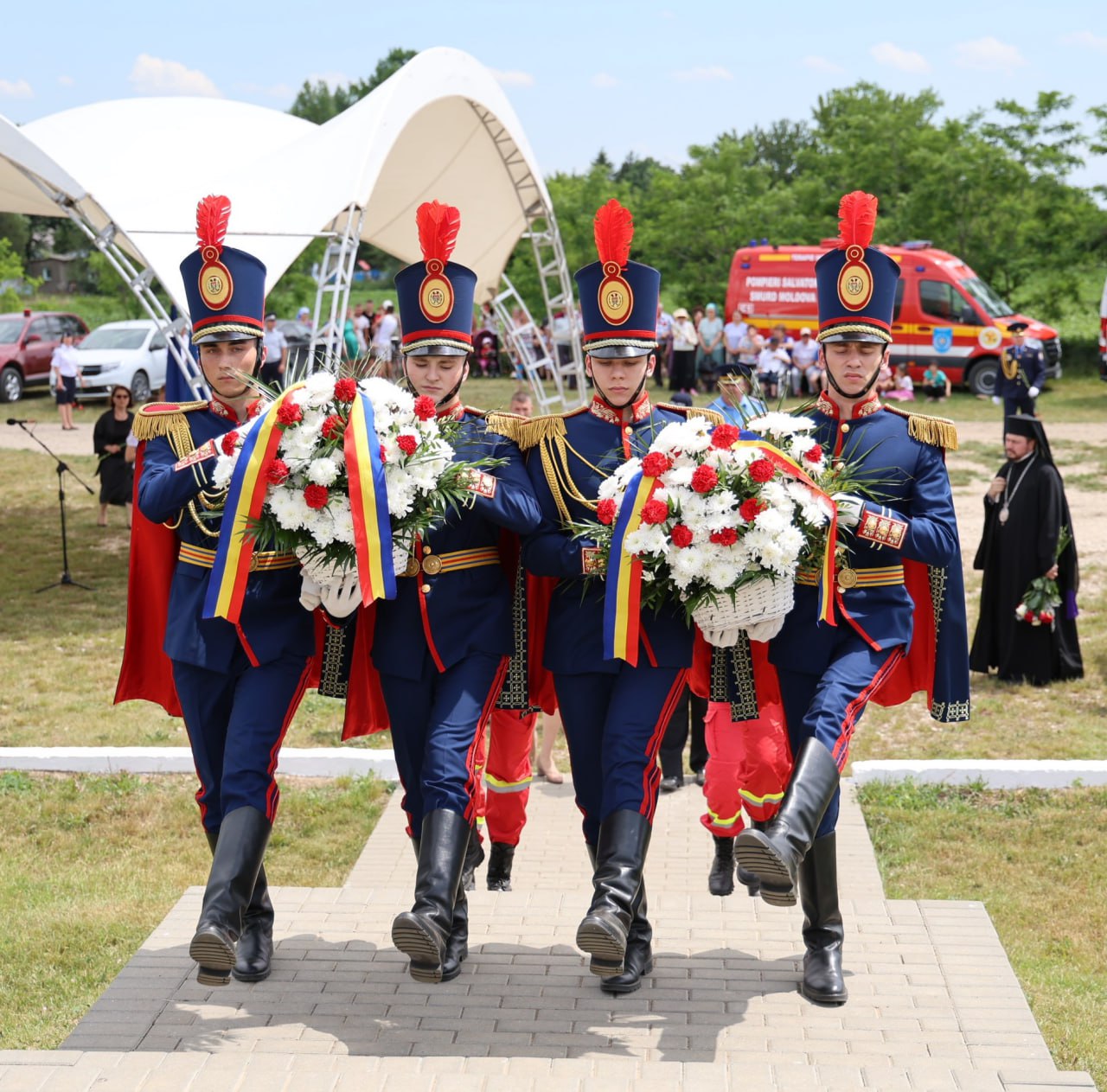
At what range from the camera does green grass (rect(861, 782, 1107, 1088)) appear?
4984 mm

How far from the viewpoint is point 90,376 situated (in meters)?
24.9

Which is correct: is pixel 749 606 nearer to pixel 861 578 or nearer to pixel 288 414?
pixel 861 578

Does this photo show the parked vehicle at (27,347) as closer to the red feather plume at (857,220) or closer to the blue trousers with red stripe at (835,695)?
the red feather plume at (857,220)

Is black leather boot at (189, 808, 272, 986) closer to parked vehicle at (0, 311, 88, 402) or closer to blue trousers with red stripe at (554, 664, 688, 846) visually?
blue trousers with red stripe at (554, 664, 688, 846)

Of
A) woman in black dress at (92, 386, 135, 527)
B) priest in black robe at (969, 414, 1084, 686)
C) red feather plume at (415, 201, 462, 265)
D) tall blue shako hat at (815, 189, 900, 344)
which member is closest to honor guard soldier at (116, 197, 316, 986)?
red feather plume at (415, 201, 462, 265)

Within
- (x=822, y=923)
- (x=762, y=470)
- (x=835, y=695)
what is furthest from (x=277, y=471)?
(x=822, y=923)

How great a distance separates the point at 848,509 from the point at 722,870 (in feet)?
6.78

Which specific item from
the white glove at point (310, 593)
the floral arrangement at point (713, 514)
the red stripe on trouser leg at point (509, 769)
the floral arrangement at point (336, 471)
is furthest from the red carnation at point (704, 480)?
the red stripe on trouser leg at point (509, 769)

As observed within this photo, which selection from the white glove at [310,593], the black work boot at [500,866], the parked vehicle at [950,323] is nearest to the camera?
the white glove at [310,593]

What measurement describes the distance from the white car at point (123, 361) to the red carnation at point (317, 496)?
69.3 feet

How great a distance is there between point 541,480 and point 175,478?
1.18 meters

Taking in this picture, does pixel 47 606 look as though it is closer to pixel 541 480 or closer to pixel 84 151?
pixel 84 151

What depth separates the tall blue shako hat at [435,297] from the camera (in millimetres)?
4809

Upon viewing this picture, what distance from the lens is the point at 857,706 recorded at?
4.62 m
